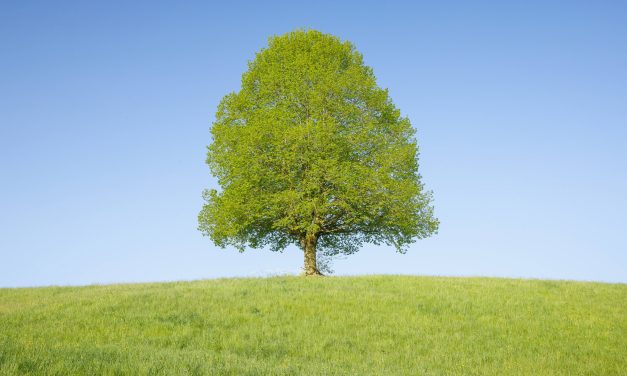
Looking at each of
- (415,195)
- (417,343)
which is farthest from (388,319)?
(415,195)

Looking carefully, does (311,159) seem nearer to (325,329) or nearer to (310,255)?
(310,255)

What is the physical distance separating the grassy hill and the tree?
14.2ft

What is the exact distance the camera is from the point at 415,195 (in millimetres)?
30719

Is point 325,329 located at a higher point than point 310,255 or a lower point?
lower

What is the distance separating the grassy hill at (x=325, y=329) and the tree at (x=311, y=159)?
434 centimetres

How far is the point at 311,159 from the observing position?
29.4 metres

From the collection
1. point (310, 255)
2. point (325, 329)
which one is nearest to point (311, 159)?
point (310, 255)

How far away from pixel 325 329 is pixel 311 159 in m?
12.7

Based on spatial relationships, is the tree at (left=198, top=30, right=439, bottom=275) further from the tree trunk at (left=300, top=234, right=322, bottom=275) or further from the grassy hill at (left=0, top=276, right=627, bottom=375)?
the grassy hill at (left=0, top=276, right=627, bottom=375)

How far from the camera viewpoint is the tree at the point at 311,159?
29.4 meters

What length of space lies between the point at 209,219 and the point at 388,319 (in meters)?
14.8

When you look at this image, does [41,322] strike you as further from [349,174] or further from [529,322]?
[529,322]

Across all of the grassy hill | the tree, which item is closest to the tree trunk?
the tree

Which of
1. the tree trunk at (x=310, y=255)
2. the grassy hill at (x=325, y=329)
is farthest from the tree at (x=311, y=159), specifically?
the grassy hill at (x=325, y=329)
